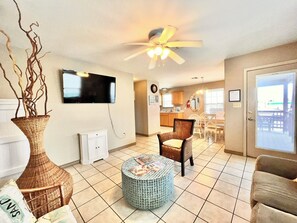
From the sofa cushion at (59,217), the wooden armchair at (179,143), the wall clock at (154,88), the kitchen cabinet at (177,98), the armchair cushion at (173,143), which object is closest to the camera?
the sofa cushion at (59,217)

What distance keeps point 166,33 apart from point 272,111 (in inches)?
108

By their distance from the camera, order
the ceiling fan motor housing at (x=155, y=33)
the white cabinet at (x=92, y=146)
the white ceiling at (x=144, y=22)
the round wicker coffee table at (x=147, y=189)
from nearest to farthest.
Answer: the white ceiling at (x=144, y=22) < the round wicker coffee table at (x=147, y=189) < the ceiling fan motor housing at (x=155, y=33) < the white cabinet at (x=92, y=146)

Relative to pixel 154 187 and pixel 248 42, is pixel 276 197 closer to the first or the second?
pixel 154 187

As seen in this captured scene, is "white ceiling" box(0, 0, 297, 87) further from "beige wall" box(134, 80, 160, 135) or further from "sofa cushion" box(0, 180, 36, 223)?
"beige wall" box(134, 80, 160, 135)

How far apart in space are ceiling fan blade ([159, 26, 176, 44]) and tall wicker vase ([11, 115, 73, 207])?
60.6 inches

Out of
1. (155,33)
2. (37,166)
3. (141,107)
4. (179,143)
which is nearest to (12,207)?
(37,166)

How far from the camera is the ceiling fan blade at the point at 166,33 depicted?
58.2 inches

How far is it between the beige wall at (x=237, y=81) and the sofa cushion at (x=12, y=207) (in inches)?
143

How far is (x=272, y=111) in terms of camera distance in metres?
2.76

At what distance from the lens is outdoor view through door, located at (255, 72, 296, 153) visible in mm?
2578

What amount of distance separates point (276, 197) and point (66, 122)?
3.27 meters

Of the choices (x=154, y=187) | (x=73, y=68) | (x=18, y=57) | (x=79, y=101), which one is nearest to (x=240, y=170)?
(x=154, y=187)

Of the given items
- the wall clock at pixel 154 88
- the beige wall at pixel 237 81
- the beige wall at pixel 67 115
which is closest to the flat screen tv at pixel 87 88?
the beige wall at pixel 67 115

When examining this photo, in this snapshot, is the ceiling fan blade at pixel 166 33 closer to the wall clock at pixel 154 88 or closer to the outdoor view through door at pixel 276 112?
the outdoor view through door at pixel 276 112
